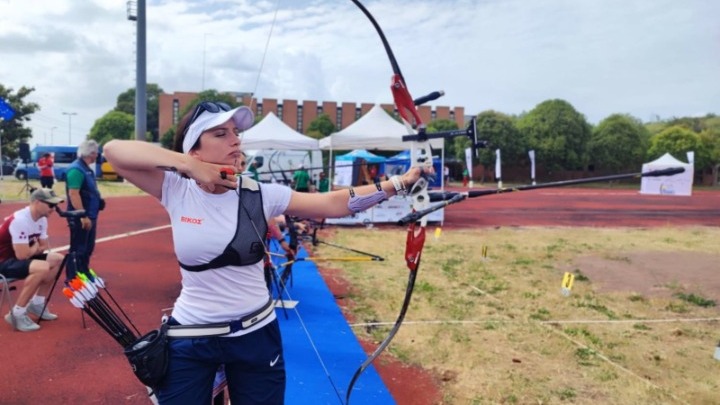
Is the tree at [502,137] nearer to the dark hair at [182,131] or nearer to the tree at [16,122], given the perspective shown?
the tree at [16,122]

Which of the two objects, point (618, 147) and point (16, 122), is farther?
point (618, 147)

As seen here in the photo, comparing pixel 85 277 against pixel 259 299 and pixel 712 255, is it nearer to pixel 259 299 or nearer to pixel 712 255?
pixel 259 299

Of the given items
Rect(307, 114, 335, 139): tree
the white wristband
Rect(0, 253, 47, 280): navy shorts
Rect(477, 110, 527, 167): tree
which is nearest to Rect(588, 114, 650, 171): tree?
Result: Rect(477, 110, 527, 167): tree

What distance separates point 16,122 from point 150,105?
53444 mm

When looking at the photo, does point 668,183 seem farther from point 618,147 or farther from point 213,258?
point 213,258

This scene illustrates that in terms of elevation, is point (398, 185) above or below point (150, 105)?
below

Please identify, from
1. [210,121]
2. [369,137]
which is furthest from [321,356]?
[369,137]

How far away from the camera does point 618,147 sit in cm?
4825

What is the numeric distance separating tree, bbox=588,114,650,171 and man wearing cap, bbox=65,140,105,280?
49705 millimetres

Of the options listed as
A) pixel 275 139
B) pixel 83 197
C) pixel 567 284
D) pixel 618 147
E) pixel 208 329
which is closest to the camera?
pixel 208 329

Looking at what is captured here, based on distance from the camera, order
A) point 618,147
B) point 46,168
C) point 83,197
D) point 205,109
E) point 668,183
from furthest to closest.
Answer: point 618,147
point 668,183
point 46,168
point 83,197
point 205,109

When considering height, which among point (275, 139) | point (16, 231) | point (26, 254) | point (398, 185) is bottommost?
point (26, 254)

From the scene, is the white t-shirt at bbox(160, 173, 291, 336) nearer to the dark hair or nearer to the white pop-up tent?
the dark hair

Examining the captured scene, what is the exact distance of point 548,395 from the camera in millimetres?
4156
